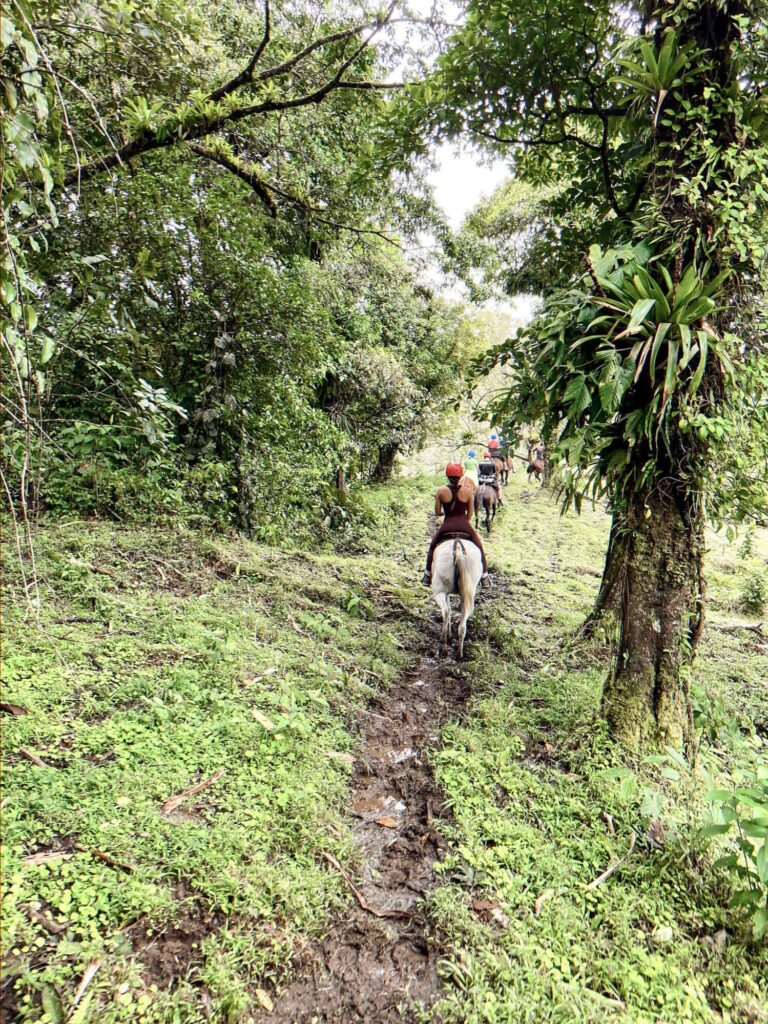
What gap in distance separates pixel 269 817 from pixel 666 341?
3705 mm

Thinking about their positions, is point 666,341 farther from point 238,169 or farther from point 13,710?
point 238,169

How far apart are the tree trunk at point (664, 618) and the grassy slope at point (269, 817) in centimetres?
35

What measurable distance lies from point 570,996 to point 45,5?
564 cm

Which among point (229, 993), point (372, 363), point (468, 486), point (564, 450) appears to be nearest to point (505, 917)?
point (229, 993)

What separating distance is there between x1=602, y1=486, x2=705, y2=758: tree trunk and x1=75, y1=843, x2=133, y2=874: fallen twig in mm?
3169

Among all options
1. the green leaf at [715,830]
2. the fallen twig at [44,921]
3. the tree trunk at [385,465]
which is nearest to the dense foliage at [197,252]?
the fallen twig at [44,921]

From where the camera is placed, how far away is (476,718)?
4219 millimetres

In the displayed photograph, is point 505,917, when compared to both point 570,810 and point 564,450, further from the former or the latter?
point 564,450

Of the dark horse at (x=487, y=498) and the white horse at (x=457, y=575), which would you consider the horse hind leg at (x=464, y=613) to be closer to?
the white horse at (x=457, y=575)

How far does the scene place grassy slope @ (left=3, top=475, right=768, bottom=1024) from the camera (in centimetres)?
206

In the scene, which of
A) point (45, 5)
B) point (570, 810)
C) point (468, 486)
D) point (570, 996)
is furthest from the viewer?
point (468, 486)

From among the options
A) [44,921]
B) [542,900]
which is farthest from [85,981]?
[542,900]

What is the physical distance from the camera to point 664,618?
11.9 feet

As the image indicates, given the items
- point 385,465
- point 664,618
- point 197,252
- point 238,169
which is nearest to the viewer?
point 664,618
